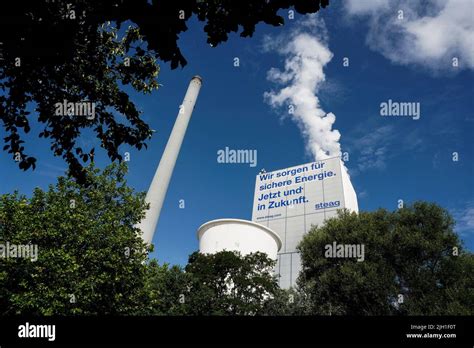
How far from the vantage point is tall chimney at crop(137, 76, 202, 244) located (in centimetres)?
2981

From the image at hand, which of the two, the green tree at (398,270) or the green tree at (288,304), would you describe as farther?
the green tree at (288,304)

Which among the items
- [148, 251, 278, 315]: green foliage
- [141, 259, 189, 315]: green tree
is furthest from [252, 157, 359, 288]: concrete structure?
[141, 259, 189, 315]: green tree

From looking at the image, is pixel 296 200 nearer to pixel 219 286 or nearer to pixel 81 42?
pixel 219 286

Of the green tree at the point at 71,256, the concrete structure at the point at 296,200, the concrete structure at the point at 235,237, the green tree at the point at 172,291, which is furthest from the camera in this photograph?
the concrete structure at the point at 296,200

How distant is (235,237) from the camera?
51406 millimetres

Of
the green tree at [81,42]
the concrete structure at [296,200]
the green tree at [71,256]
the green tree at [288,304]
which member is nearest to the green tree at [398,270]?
the green tree at [288,304]

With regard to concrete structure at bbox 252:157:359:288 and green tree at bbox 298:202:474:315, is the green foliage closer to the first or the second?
green tree at bbox 298:202:474:315

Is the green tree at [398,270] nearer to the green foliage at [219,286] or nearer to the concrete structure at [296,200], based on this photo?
the green foliage at [219,286]

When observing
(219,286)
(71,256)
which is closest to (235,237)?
(219,286)

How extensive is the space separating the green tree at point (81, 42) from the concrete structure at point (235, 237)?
144ft

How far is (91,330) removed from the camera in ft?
22.5

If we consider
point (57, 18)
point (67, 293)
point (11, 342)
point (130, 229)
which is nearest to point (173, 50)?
point (57, 18)

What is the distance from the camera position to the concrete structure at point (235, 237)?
5112 centimetres

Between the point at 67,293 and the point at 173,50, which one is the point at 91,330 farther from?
the point at 67,293
